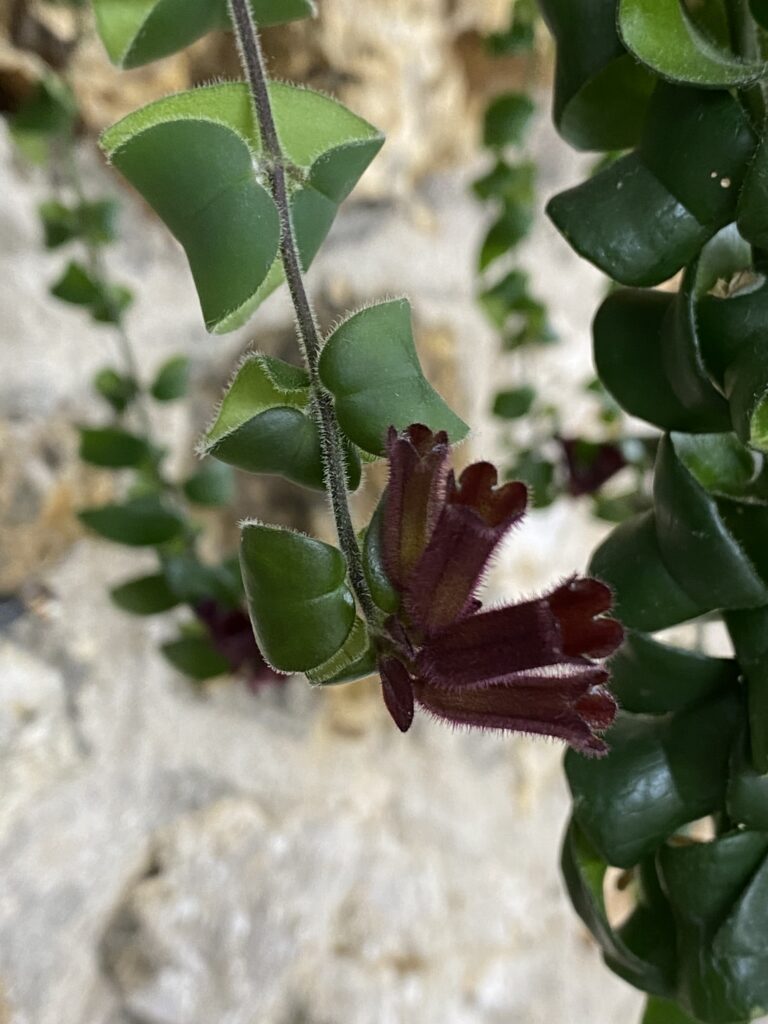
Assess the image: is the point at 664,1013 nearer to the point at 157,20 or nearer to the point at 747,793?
the point at 747,793

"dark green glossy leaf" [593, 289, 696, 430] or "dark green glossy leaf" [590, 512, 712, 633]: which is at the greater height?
"dark green glossy leaf" [593, 289, 696, 430]

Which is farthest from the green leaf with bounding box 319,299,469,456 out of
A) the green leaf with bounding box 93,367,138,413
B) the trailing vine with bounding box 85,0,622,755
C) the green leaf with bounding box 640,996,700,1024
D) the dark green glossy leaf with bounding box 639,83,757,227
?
the green leaf with bounding box 93,367,138,413

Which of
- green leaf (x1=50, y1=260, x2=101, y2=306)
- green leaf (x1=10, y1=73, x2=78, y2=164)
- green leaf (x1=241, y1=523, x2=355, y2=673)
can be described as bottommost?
green leaf (x1=241, y1=523, x2=355, y2=673)

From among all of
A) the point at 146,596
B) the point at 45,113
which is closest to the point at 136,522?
the point at 146,596

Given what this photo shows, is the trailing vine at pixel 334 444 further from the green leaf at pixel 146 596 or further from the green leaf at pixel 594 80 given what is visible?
the green leaf at pixel 146 596

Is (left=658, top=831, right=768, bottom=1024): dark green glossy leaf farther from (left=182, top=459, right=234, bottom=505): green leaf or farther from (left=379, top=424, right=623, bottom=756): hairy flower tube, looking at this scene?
(left=182, top=459, right=234, bottom=505): green leaf

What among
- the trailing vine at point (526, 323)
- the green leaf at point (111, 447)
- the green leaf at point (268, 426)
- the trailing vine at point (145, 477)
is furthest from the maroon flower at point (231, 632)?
the green leaf at point (268, 426)
